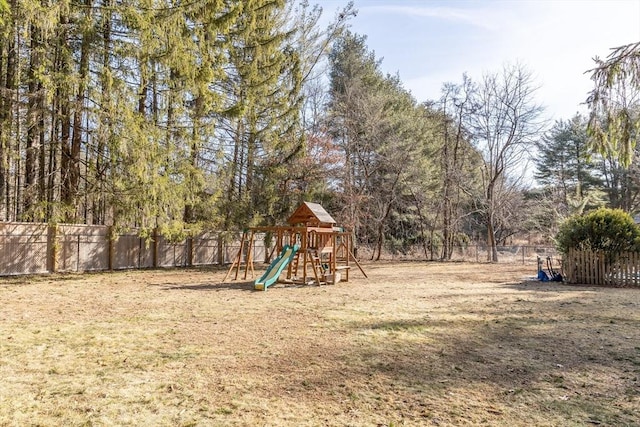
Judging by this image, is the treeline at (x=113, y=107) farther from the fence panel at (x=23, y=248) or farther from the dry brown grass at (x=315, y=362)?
the dry brown grass at (x=315, y=362)

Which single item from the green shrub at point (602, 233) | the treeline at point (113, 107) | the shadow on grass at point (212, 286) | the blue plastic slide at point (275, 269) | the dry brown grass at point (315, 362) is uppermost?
the treeline at point (113, 107)

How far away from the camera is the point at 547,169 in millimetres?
36969

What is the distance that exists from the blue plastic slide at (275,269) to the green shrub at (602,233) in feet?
26.6

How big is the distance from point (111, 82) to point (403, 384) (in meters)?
11.3

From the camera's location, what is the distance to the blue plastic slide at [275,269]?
10.4m

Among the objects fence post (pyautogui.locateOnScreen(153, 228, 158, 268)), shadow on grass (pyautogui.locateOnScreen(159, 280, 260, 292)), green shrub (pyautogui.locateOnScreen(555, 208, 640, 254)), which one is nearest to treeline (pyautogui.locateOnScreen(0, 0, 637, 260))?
fence post (pyautogui.locateOnScreen(153, 228, 158, 268))

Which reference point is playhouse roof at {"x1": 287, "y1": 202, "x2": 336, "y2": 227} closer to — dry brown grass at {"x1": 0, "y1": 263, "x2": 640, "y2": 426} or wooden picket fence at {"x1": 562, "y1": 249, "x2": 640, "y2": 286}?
dry brown grass at {"x1": 0, "y1": 263, "x2": 640, "y2": 426}

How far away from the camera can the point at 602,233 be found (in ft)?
39.0

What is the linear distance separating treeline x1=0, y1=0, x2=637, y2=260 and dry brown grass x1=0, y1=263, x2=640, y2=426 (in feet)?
12.2

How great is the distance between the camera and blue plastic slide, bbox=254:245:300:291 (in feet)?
34.2

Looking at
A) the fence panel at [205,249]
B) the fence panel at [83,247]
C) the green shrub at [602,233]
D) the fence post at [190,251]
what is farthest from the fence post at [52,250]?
the green shrub at [602,233]

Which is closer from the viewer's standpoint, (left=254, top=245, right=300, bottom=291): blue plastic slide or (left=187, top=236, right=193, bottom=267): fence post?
(left=254, top=245, right=300, bottom=291): blue plastic slide

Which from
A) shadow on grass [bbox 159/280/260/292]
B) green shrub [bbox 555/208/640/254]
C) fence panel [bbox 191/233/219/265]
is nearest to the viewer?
shadow on grass [bbox 159/280/260/292]

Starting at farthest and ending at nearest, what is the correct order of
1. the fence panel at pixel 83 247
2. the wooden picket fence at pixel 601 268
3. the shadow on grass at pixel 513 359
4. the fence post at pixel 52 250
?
the fence panel at pixel 83 247 → the fence post at pixel 52 250 → the wooden picket fence at pixel 601 268 → the shadow on grass at pixel 513 359
